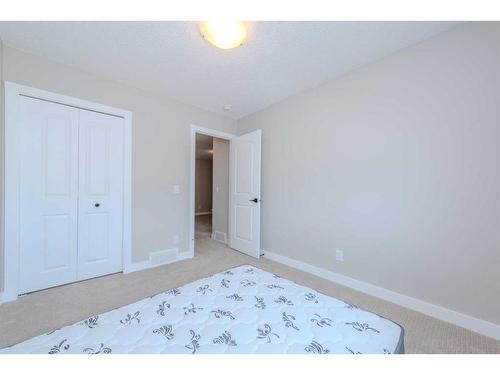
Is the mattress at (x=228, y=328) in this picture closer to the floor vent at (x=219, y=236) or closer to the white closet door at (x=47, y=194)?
the white closet door at (x=47, y=194)

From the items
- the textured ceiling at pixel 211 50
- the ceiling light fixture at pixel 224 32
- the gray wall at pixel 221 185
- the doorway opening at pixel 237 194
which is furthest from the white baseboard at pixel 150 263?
the ceiling light fixture at pixel 224 32

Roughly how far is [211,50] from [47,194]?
7.29ft

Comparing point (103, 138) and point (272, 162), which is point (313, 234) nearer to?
point (272, 162)

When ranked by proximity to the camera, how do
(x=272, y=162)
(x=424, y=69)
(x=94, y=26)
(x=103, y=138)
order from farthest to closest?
(x=272, y=162), (x=103, y=138), (x=424, y=69), (x=94, y=26)

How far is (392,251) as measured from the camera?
208 cm

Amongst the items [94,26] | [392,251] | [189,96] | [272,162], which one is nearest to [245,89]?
[189,96]

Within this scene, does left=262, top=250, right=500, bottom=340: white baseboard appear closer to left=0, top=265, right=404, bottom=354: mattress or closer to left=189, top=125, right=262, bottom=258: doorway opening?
left=189, top=125, right=262, bottom=258: doorway opening

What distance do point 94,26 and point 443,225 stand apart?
3.33 m

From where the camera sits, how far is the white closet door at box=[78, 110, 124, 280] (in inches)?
94.1

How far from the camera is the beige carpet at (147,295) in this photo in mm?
1506

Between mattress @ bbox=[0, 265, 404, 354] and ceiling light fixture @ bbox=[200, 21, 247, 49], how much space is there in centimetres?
189

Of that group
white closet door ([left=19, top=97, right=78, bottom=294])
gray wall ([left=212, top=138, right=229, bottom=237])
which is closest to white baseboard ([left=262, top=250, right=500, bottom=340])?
gray wall ([left=212, top=138, right=229, bottom=237])

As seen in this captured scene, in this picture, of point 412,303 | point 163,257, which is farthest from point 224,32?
point 412,303
